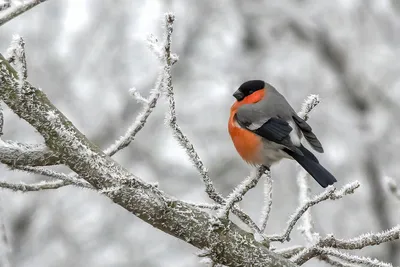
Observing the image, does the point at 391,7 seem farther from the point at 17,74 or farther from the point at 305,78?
the point at 17,74

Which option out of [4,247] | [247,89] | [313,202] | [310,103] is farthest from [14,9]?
[247,89]

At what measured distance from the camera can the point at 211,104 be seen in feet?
30.8

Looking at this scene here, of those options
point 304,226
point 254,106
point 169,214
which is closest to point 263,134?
point 254,106

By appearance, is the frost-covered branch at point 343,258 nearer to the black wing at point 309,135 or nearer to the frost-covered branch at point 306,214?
the frost-covered branch at point 306,214

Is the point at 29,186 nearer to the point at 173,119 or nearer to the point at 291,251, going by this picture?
the point at 173,119

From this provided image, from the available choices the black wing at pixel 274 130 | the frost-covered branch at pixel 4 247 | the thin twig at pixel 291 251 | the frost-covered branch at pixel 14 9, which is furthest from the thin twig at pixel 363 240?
the black wing at pixel 274 130

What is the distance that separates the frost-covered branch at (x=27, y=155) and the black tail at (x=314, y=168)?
146 cm

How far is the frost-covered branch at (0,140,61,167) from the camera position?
1540 mm

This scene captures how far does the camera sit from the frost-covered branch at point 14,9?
1.55 metres

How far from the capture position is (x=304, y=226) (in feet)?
7.55

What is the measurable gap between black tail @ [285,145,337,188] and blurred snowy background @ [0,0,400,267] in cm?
497

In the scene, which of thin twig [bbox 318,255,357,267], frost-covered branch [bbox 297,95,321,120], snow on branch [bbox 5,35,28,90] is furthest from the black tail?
snow on branch [bbox 5,35,28,90]

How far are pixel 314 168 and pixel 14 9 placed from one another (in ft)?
5.31

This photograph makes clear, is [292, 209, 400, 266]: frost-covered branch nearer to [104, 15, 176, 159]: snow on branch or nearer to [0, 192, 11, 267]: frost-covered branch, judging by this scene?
[104, 15, 176, 159]: snow on branch
